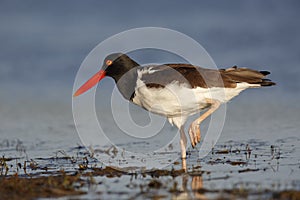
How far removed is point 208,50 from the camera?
17.1 meters

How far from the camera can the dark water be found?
11.6m

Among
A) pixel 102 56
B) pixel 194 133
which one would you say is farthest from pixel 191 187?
pixel 102 56

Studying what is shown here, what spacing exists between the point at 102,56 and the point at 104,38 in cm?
208

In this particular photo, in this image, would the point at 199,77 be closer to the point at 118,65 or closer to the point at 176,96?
the point at 176,96

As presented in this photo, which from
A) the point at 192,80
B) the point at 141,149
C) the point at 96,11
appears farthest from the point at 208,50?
the point at 192,80

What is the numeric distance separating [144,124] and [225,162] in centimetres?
403

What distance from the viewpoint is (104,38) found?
1825 centimetres

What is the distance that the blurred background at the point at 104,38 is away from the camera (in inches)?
501

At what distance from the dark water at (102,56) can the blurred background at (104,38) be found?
0.09 feet

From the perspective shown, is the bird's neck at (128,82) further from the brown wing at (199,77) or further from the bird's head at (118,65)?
the brown wing at (199,77)

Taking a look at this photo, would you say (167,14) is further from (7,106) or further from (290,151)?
(290,151)

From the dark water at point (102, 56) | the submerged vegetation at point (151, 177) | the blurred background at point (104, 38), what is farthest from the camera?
the blurred background at point (104, 38)

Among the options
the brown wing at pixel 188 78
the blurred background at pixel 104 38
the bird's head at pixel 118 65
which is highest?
the blurred background at pixel 104 38

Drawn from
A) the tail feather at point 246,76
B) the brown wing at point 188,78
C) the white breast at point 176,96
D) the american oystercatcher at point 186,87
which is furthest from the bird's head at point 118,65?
the tail feather at point 246,76
